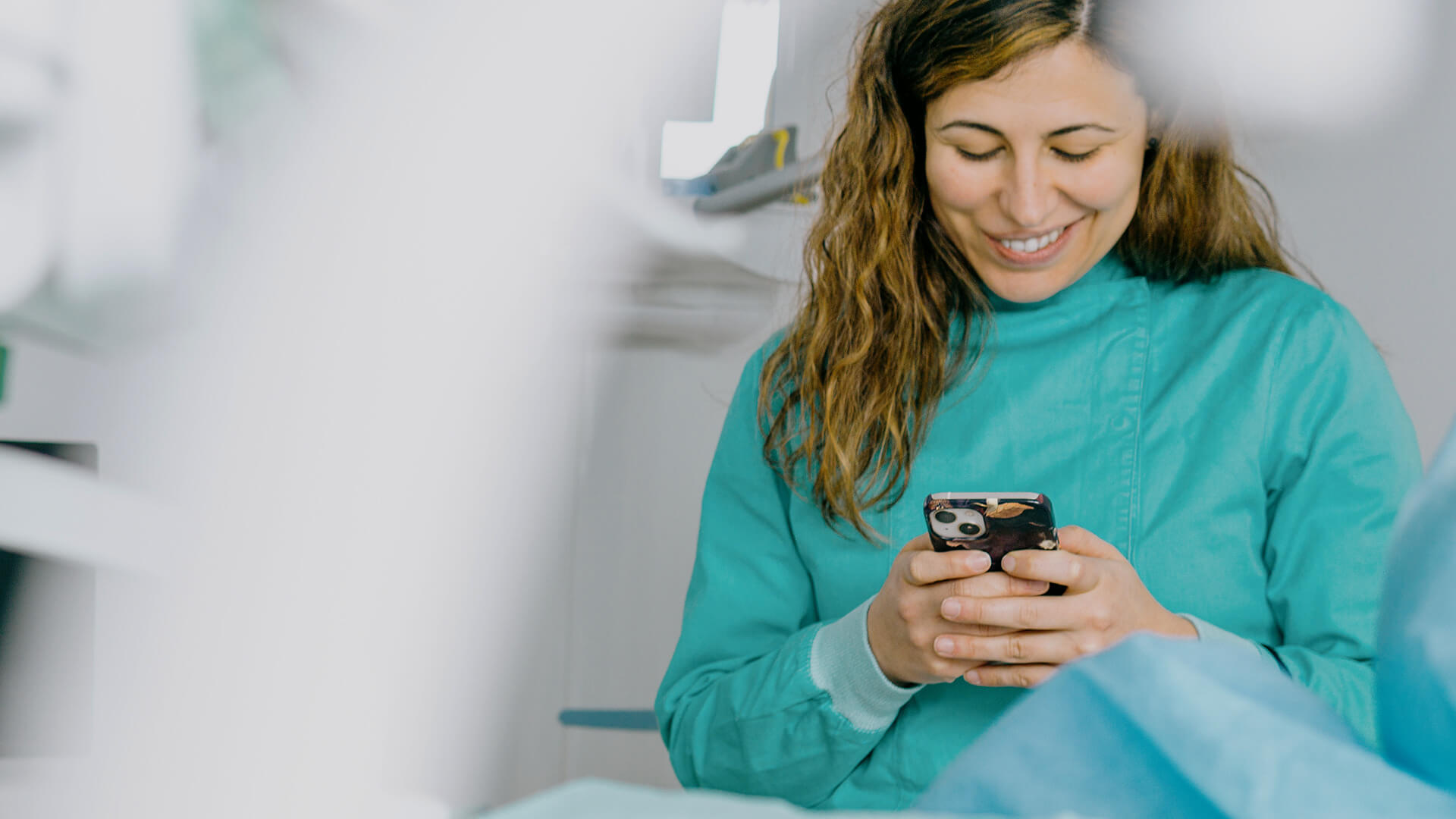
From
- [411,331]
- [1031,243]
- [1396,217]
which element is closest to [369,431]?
[411,331]

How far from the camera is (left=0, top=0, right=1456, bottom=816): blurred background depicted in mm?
708

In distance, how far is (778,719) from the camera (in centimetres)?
77

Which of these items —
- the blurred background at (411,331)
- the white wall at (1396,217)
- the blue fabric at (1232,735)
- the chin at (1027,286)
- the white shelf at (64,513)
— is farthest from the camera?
the white wall at (1396,217)

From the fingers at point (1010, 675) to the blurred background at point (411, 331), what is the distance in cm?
40

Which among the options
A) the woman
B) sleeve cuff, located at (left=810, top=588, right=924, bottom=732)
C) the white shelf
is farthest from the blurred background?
sleeve cuff, located at (left=810, top=588, right=924, bottom=732)

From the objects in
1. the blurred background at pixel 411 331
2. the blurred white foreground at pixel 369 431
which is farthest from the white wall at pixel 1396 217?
the blurred white foreground at pixel 369 431

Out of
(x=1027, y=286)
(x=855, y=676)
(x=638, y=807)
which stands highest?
(x=1027, y=286)

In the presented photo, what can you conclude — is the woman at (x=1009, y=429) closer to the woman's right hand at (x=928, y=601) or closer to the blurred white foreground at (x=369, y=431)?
the woman's right hand at (x=928, y=601)

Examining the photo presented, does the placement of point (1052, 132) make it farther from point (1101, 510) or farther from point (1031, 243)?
point (1101, 510)

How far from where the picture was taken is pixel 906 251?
0.88 m

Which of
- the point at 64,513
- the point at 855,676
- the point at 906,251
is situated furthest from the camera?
the point at 906,251

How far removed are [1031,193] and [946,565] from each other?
0.80 ft

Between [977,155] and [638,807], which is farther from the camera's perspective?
[977,155]

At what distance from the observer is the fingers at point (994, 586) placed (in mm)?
666
